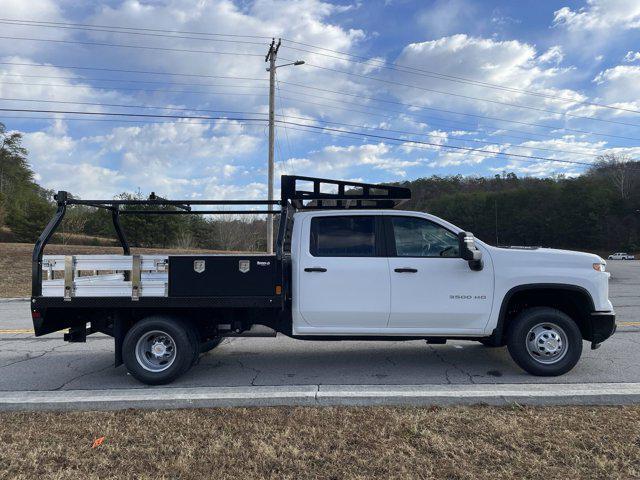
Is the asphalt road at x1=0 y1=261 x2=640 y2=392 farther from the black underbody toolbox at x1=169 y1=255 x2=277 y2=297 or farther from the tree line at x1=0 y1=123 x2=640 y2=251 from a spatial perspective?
the tree line at x1=0 y1=123 x2=640 y2=251

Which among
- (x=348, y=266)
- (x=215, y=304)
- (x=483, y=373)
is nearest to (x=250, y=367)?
(x=215, y=304)

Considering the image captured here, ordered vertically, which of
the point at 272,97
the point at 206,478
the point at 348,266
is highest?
the point at 272,97

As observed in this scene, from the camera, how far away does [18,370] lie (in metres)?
6.13

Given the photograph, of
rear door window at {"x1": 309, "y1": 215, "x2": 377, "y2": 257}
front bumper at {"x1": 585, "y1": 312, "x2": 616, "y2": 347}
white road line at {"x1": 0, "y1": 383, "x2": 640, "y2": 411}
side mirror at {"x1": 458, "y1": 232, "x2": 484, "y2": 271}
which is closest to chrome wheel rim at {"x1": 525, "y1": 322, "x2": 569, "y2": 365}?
front bumper at {"x1": 585, "y1": 312, "x2": 616, "y2": 347}

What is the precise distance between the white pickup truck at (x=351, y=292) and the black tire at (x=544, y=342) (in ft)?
0.04

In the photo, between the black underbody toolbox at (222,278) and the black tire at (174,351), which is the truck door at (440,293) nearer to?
the black underbody toolbox at (222,278)

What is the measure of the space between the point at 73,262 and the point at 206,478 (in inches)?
123

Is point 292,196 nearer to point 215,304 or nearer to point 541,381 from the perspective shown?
point 215,304

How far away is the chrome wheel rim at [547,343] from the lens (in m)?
5.33

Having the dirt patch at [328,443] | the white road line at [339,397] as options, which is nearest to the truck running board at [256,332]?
the white road line at [339,397]

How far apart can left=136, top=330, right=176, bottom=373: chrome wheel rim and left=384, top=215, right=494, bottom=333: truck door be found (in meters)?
2.53

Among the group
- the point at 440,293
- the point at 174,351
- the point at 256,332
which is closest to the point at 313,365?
the point at 256,332

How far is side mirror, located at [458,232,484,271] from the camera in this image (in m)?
5.10

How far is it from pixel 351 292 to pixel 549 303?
93.5 inches
